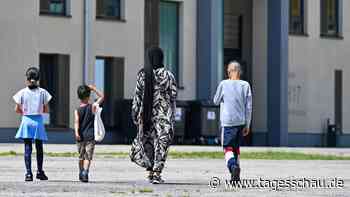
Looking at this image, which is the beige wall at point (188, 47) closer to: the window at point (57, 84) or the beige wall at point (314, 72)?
the beige wall at point (314, 72)

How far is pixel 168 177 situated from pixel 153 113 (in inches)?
92.3

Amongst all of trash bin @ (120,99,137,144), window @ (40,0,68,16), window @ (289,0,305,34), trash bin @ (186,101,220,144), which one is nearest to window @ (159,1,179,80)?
trash bin @ (186,101,220,144)

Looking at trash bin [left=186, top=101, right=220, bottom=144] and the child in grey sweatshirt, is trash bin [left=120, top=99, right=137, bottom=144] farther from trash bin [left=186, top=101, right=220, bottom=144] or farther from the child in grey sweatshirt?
the child in grey sweatshirt

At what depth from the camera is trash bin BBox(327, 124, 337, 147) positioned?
52281 millimetres

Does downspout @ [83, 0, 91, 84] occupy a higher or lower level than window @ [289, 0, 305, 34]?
lower

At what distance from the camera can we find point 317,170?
23.6 m

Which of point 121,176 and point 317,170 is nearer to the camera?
point 121,176

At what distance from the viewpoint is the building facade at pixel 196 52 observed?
142 ft

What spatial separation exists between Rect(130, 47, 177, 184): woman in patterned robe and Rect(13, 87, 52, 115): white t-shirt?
1.45 metres

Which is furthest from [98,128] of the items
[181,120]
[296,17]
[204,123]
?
[296,17]

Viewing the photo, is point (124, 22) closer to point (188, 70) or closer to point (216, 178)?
point (188, 70)

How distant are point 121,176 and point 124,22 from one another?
84.2 ft

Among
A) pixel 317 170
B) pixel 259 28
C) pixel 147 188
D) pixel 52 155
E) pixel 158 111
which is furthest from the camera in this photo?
pixel 259 28

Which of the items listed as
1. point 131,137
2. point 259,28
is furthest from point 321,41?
point 131,137
